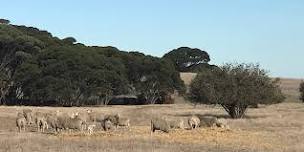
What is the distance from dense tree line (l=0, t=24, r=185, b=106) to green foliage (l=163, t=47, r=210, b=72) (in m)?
59.4

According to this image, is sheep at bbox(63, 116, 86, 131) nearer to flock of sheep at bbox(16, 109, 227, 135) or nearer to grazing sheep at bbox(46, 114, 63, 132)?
flock of sheep at bbox(16, 109, 227, 135)

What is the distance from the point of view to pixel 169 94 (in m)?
114

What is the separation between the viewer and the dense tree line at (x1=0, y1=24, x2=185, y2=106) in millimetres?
91688

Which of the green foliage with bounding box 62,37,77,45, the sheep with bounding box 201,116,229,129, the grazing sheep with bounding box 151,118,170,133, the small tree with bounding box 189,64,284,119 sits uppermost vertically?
the green foliage with bounding box 62,37,77,45

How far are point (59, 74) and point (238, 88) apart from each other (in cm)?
4260

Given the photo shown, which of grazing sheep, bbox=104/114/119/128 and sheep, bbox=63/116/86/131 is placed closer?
sheep, bbox=63/116/86/131

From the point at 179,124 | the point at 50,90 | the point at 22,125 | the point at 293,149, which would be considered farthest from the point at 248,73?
the point at 50,90

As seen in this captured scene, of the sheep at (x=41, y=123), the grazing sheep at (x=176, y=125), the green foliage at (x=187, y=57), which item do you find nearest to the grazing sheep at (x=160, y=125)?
the grazing sheep at (x=176, y=125)

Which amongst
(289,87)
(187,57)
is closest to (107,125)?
(289,87)

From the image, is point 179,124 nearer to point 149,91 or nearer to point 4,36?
point 4,36

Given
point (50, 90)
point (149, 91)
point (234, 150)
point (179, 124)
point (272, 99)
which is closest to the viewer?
point (234, 150)

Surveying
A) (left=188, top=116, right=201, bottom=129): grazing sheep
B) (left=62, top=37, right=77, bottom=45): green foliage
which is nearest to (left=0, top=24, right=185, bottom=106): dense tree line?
(left=62, top=37, right=77, bottom=45): green foliage

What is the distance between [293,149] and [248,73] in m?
33.5

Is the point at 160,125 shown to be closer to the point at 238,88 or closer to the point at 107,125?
the point at 107,125
